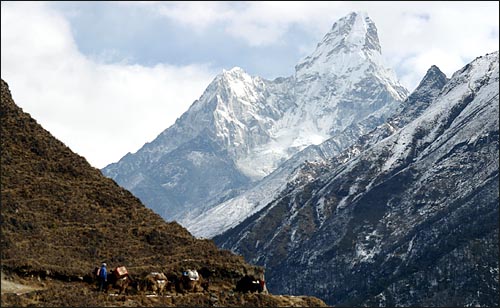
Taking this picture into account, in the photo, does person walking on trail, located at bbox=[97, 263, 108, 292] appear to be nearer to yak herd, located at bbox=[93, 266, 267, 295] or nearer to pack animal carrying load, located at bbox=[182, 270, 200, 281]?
yak herd, located at bbox=[93, 266, 267, 295]

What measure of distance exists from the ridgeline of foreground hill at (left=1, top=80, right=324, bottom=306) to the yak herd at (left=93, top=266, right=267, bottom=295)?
0.83 meters

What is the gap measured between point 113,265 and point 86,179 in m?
17.2

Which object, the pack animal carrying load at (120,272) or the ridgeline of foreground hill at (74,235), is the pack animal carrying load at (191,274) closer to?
the ridgeline of foreground hill at (74,235)

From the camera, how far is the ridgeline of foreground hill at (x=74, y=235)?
73375 millimetres

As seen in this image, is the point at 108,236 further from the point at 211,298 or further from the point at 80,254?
the point at 211,298

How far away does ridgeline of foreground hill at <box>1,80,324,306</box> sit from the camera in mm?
73375

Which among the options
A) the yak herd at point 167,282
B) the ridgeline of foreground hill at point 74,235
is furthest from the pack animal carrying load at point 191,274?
the ridgeline of foreground hill at point 74,235

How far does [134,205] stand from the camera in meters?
93.2

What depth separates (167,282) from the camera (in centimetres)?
7756

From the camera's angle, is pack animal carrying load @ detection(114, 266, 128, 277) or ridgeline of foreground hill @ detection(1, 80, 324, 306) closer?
ridgeline of foreground hill @ detection(1, 80, 324, 306)

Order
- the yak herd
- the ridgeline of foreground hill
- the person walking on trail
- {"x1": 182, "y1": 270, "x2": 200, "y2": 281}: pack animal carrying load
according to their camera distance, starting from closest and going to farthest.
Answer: the person walking on trail < the ridgeline of foreground hill < the yak herd < {"x1": 182, "y1": 270, "x2": 200, "y2": 281}: pack animal carrying load

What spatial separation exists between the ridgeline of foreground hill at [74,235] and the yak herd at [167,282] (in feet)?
2.72

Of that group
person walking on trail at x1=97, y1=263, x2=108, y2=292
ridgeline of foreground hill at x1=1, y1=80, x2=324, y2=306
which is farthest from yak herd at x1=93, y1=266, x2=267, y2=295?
ridgeline of foreground hill at x1=1, y1=80, x2=324, y2=306

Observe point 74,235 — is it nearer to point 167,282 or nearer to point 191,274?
point 167,282
